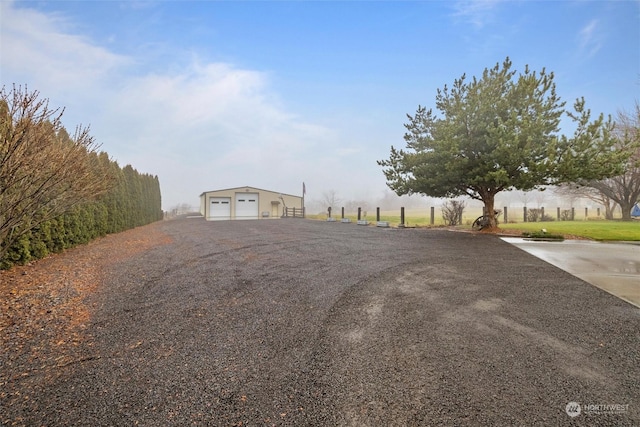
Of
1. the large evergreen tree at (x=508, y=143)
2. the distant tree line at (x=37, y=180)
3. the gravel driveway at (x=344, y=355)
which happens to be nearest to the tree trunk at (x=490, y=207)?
the large evergreen tree at (x=508, y=143)

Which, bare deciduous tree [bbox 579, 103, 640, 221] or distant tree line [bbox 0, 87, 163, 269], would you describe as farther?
bare deciduous tree [bbox 579, 103, 640, 221]

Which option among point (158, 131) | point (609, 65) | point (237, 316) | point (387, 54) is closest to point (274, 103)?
point (158, 131)

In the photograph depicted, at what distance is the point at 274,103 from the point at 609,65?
970 inches

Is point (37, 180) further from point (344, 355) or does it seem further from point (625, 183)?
point (625, 183)

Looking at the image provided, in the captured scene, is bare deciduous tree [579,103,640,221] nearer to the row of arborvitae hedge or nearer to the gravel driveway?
the gravel driveway

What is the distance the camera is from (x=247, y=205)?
26906 mm

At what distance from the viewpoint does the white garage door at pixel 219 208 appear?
2569 centimetres

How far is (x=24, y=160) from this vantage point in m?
4.33

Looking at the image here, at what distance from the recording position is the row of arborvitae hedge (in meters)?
5.34

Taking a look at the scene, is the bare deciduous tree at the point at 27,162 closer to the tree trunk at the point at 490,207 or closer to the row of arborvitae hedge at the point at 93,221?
the row of arborvitae hedge at the point at 93,221

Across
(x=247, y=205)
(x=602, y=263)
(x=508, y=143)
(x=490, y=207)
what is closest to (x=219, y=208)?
(x=247, y=205)

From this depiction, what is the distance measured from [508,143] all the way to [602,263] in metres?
5.39

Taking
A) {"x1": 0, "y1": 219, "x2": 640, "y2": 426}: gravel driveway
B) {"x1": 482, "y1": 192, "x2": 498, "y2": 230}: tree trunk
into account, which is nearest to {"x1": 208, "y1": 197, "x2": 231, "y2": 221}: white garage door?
{"x1": 482, "y1": 192, "x2": 498, "y2": 230}: tree trunk

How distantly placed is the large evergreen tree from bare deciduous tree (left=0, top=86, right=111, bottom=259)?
11.3 meters
